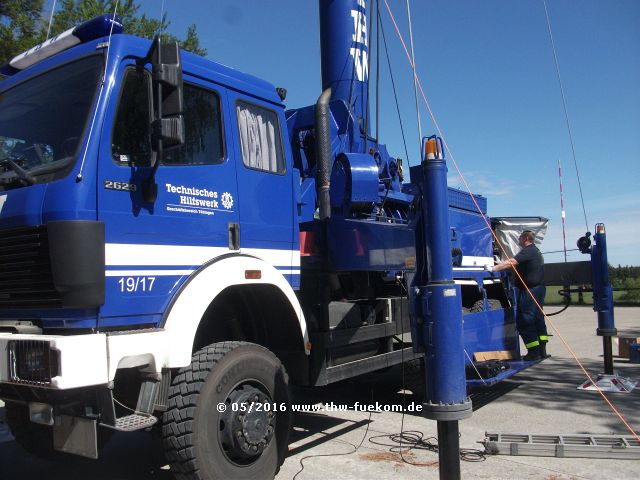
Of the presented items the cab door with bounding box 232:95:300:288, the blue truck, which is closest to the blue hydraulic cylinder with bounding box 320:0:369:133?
the blue truck

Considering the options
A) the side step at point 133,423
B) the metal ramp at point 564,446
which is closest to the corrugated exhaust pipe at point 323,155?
the side step at point 133,423

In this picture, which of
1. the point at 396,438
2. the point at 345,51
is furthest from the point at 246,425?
the point at 345,51

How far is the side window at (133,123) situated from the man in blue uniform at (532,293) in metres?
5.19

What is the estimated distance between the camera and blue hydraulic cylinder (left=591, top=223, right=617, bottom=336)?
7.65 metres

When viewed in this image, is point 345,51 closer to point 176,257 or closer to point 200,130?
point 200,130

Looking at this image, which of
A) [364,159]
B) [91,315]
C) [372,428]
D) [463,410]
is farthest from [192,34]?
[463,410]

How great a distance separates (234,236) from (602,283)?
5.73 meters

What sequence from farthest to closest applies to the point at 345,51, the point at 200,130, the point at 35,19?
the point at 35,19, the point at 345,51, the point at 200,130

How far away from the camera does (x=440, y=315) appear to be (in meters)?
2.92

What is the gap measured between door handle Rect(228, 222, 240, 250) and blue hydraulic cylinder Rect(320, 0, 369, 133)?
8.69ft

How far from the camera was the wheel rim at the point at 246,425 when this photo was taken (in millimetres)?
3742

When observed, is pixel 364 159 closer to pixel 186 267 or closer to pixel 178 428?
pixel 186 267

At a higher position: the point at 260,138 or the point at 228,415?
the point at 260,138

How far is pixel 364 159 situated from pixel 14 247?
2949 millimetres
